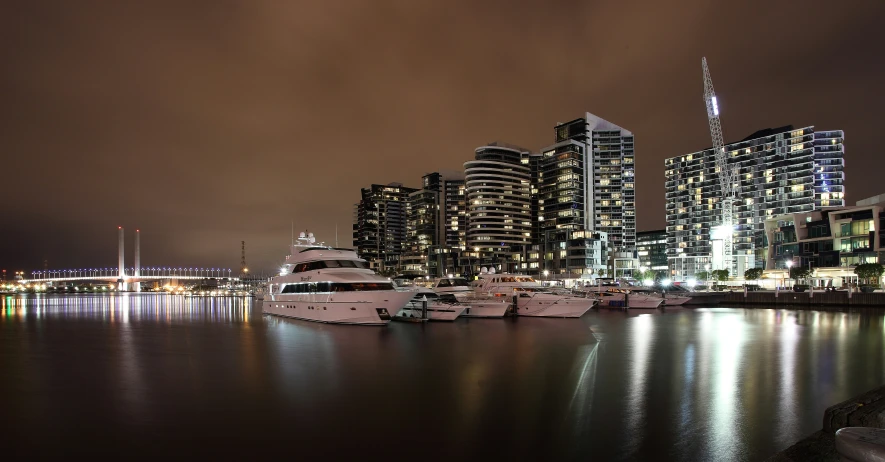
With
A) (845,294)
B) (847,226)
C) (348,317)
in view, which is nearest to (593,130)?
(847,226)

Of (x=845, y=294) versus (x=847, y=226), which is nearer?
(x=845, y=294)

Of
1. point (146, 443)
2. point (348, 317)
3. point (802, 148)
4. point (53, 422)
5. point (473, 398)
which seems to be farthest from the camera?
point (802, 148)

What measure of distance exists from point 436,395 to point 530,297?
1374 inches

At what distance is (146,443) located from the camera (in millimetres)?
12852

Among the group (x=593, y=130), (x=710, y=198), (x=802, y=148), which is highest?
(x=593, y=130)

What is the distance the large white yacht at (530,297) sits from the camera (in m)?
49.1

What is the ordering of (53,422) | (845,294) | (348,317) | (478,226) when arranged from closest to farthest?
(53,422)
(348,317)
(845,294)
(478,226)

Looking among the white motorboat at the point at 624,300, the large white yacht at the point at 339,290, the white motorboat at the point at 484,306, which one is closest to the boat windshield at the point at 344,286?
the large white yacht at the point at 339,290

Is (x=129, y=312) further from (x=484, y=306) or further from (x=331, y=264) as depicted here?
(x=484, y=306)

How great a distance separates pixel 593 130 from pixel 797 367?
189 meters

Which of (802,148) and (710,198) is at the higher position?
(802,148)

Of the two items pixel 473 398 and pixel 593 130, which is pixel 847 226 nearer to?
pixel 473 398

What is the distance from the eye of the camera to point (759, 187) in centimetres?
17538

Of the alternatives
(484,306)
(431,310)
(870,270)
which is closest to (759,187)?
(870,270)
